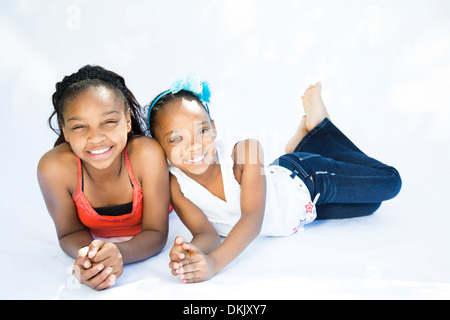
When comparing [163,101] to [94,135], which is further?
[163,101]

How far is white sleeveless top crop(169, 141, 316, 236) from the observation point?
1.64m

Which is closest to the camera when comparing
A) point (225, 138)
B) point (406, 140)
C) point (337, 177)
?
point (225, 138)

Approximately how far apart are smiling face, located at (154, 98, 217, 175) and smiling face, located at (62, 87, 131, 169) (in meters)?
0.15

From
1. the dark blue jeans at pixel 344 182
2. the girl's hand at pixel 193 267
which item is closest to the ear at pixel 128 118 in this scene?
the girl's hand at pixel 193 267

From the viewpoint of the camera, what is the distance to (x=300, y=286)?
4.31 feet

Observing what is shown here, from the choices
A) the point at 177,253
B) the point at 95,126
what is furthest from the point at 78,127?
the point at 177,253

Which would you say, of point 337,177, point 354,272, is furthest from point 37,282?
point 337,177

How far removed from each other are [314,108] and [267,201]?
80 centimetres

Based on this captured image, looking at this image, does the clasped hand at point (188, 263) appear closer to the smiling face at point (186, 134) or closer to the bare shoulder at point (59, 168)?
the smiling face at point (186, 134)

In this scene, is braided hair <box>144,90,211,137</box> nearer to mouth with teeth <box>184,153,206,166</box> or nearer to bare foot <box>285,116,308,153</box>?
mouth with teeth <box>184,153,206,166</box>

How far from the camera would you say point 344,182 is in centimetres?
189

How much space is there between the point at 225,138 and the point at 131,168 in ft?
1.23

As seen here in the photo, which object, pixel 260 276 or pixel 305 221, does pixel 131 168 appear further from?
pixel 305 221

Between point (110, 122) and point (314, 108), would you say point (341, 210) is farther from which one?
point (110, 122)
